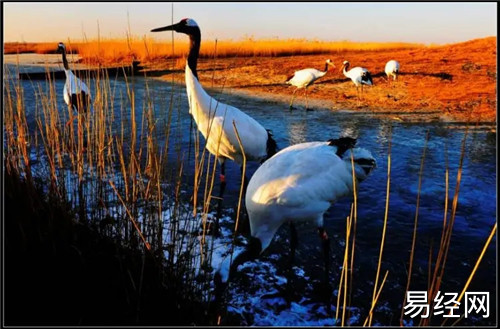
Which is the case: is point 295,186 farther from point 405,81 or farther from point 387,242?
point 405,81

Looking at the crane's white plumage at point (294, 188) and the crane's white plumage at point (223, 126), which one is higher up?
the crane's white plumage at point (223, 126)

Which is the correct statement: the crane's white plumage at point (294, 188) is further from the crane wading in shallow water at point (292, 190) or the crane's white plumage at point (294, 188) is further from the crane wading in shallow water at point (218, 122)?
the crane wading in shallow water at point (218, 122)

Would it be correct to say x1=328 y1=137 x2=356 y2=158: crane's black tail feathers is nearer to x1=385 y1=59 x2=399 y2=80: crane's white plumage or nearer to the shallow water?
the shallow water

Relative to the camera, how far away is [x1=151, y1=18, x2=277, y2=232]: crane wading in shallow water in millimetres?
4433

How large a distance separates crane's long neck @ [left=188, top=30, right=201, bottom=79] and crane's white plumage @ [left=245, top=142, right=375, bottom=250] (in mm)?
1684

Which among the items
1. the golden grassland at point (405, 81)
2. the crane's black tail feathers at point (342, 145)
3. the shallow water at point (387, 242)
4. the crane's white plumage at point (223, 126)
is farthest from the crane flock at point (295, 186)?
the golden grassland at point (405, 81)

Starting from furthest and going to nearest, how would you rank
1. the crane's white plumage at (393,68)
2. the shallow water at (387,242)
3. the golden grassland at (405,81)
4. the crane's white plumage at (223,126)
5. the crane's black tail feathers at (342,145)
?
the crane's white plumage at (393,68), the golden grassland at (405,81), the crane's white plumage at (223,126), the crane's black tail feathers at (342,145), the shallow water at (387,242)

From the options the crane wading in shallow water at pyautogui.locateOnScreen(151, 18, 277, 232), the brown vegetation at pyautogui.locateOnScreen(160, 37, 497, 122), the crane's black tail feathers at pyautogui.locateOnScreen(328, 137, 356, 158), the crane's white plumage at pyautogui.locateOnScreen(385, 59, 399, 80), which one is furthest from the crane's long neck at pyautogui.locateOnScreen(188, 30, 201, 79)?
the crane's white plumage at pyautogui.locateOnScreen(385, 59, 399, 80)

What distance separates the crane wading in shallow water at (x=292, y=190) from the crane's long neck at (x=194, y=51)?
1.66 m

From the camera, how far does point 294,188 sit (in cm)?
323

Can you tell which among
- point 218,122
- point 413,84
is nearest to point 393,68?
point 413,84

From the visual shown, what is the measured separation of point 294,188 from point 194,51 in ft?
7.56

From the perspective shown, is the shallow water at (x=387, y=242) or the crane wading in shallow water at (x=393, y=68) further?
the crane wading in shallow water at (x=393, y=68)

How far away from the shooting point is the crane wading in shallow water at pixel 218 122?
443 cm
